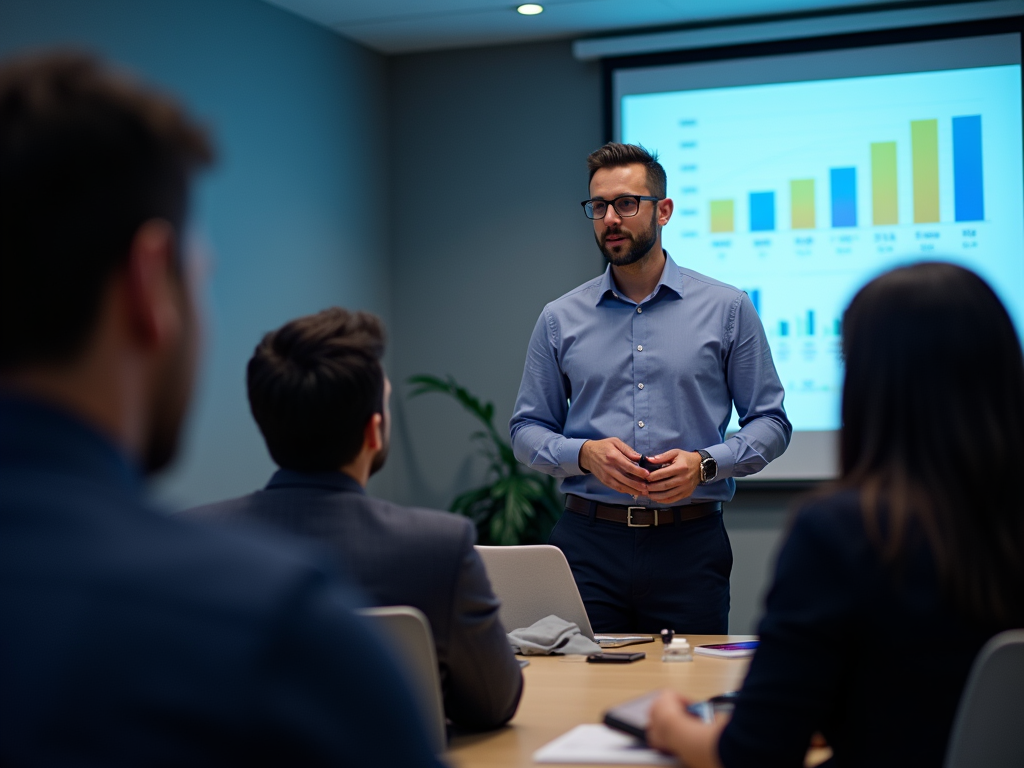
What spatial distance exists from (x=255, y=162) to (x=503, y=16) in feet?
4.37

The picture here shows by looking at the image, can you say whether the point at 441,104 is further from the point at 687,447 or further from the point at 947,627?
→ the point at 947,627

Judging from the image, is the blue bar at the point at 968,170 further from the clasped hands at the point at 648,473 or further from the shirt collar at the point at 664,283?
the clasped hands at the point at 648,473

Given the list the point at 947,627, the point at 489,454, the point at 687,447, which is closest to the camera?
the point at 947,627

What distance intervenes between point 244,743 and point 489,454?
467 centimetres

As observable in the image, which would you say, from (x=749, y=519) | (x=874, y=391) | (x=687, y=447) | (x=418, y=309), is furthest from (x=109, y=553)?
(x=418, y=309)

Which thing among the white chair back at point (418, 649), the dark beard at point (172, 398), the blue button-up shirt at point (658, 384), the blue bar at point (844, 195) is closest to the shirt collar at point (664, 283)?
the blue button-up shirt at point (658, 384)

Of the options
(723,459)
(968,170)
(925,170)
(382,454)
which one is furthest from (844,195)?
(382,454)

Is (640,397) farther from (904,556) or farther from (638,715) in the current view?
(904,556)

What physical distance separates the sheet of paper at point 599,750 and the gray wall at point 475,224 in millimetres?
3662

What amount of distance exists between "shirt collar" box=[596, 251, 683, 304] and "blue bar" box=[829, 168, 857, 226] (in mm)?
1762

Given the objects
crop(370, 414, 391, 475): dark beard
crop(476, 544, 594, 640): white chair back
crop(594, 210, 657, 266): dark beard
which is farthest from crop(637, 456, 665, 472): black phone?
crop(370, 414, 391, 475): dark beard

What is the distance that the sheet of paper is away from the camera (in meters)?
1.43

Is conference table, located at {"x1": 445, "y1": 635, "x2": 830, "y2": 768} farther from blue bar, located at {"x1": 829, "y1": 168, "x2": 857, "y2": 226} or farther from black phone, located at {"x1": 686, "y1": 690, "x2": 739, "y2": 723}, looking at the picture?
blue bar, located at {"x1": 829, "y1": 168, "x2": 857, "y2": 226}

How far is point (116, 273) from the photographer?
0.58 meters
